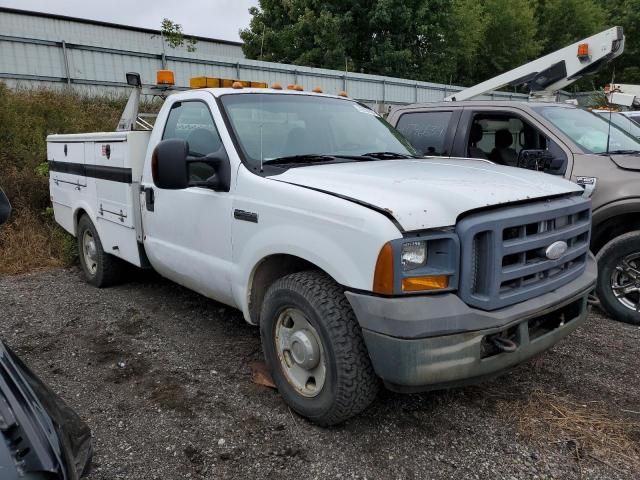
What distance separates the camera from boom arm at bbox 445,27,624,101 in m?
7.87

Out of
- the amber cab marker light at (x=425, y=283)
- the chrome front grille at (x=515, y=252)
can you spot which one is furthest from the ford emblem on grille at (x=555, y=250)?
the amber cab marker light at (x=425, y=283)

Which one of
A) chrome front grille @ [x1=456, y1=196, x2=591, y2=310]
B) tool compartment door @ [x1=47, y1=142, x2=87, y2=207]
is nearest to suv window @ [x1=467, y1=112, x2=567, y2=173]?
chrome front grille @ [x1=456, y1=196, x2=591, y2=310]

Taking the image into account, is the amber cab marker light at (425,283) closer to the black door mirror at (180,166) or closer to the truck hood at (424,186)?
the truck hood at (424,186)

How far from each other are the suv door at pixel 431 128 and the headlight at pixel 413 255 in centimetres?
324

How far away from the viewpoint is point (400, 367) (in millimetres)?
2428

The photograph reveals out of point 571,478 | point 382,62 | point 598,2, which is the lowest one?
point 571,478

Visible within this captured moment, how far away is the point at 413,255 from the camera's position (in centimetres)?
246

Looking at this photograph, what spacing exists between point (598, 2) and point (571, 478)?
154 ft

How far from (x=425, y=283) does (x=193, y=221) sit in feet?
6.19

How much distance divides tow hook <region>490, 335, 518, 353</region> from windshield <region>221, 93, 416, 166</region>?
1600mm

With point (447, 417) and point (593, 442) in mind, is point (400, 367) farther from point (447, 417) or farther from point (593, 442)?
point (593, 442)

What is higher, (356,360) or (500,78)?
(500,78)

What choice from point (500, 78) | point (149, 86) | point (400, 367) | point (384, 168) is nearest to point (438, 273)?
point (400, 367)

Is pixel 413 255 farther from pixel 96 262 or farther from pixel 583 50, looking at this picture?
pixel 583 50
